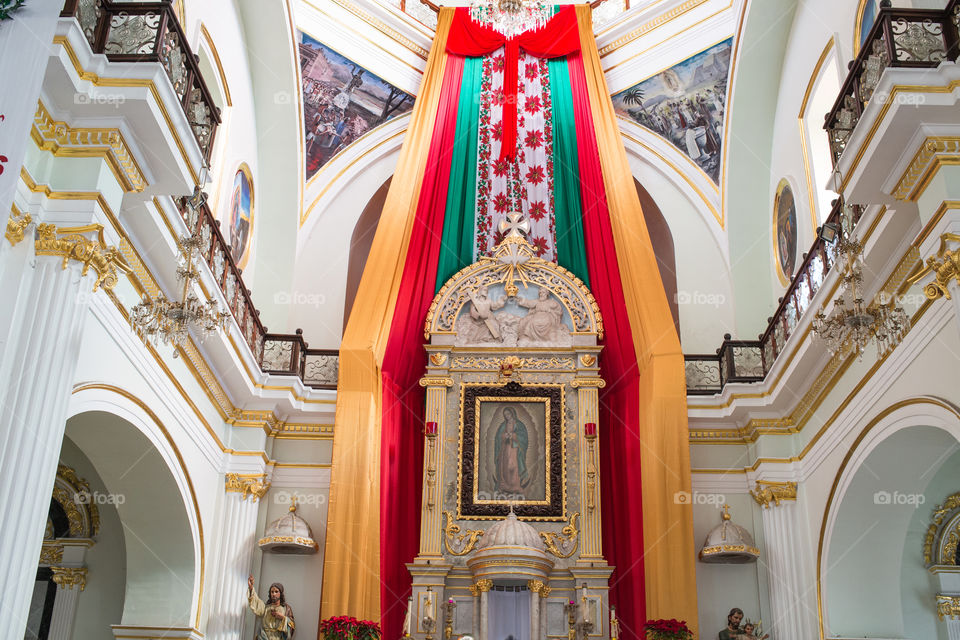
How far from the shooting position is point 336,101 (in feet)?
50.0

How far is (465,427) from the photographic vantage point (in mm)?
12805

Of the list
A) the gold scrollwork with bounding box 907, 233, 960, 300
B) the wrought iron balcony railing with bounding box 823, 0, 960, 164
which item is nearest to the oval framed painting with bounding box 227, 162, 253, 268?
the wrought iron balcony railing with bounding box 823, 0, 960, 164

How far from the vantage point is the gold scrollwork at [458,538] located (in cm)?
1212

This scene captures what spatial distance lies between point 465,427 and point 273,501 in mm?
2590

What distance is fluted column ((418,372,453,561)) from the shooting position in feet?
39.9

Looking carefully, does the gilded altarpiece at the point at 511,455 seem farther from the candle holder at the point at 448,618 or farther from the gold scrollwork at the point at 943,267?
the gold scrollwork at the point at 943,267

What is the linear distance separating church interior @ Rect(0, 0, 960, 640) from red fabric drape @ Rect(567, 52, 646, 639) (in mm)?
55

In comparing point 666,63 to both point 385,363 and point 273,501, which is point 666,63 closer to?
point 385,363

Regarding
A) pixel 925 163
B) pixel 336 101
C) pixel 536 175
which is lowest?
pixel 925 163

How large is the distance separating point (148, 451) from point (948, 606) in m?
8.25

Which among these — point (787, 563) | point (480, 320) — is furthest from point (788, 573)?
point (480, 320)

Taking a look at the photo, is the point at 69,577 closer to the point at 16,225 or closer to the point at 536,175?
the point at 16,225

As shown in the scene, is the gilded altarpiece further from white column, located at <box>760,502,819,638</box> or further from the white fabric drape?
white column, located at <box>760,502,819,638</box>

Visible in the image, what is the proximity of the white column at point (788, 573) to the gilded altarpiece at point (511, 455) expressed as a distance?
2.00 meters
